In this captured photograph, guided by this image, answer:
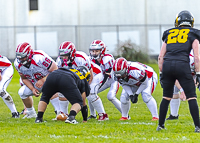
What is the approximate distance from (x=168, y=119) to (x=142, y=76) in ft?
3.45

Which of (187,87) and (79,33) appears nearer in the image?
(187,87)

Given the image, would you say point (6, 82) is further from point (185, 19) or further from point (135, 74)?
point (185, 19)

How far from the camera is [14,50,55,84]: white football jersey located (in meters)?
7.69

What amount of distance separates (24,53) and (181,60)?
3.00 meters

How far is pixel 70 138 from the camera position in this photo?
555cm

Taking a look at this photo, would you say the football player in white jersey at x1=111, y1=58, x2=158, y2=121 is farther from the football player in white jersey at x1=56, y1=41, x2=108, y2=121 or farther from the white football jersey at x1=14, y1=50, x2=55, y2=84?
the white football jersey at x1=14, y1=50, x2=55, y2=84

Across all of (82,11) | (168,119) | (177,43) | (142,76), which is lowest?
(168,119)

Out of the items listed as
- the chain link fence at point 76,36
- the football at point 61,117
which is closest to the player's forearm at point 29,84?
the football at point 61,117

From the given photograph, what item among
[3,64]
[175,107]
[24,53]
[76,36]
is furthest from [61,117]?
[76,36]

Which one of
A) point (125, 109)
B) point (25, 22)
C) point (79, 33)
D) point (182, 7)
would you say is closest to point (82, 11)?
point (79, 33)

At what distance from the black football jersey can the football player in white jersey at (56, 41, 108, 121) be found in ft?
7.00

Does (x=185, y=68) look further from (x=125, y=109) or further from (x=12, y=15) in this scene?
(x=12, y=15)

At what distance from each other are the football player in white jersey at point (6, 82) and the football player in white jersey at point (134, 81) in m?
2.27

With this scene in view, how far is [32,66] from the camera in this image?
773 centimetres
